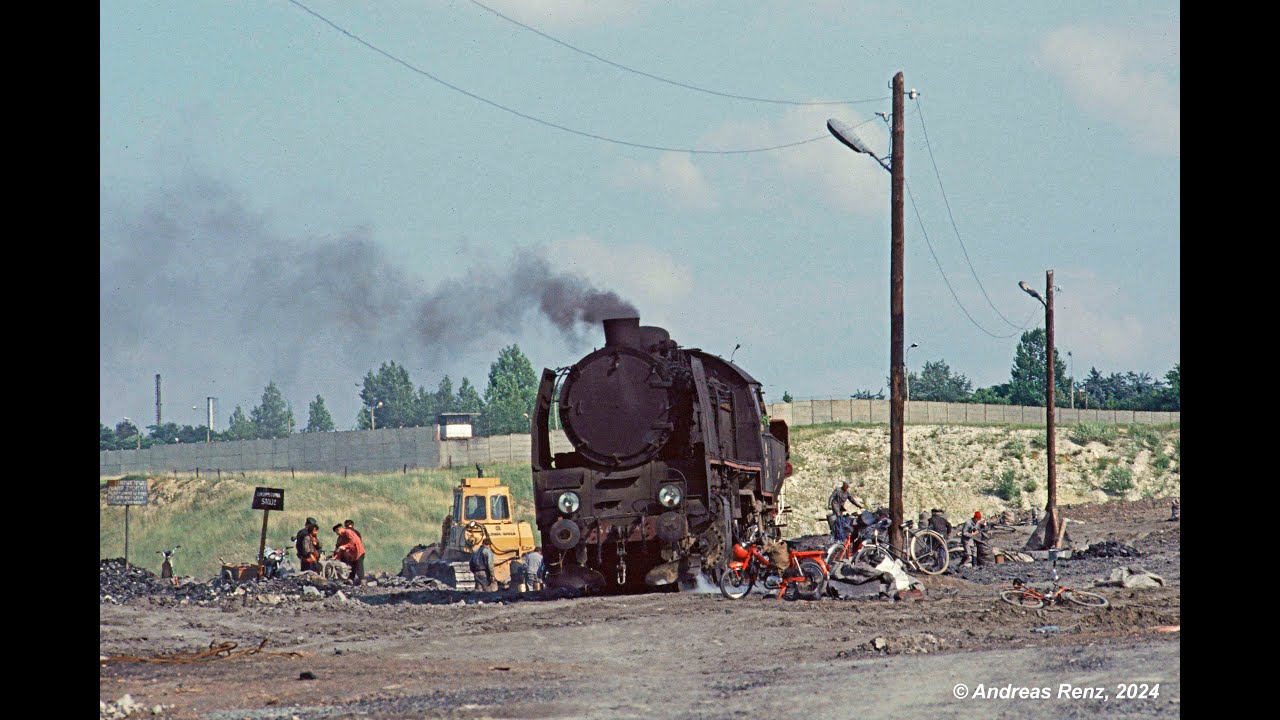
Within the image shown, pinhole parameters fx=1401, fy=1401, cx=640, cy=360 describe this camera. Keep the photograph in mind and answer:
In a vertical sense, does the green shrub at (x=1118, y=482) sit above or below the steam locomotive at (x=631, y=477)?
below

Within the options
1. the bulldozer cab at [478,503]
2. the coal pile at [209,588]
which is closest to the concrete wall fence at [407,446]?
the bulldozer cab at [478,503]

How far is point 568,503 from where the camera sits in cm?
2144

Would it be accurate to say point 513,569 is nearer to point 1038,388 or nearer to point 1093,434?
point 1093,434

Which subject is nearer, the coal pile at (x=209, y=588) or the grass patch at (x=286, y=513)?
the coal pile at (x=209, y=588)

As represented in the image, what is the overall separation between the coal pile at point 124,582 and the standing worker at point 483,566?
6203mm

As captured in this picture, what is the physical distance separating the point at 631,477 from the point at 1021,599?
6.04 meters

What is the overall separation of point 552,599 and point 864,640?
779 cm

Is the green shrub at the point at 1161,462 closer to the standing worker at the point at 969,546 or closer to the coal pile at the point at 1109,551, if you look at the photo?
the coal pile at the point at 1109,551

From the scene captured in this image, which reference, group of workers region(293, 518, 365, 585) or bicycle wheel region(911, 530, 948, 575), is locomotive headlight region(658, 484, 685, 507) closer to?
bicycle wheel region(911, 530, 948, 575)

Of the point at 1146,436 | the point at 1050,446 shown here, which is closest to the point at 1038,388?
the point at 1146,436

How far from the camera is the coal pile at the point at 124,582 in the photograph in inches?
1042

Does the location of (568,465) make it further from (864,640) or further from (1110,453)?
(1110,453)
